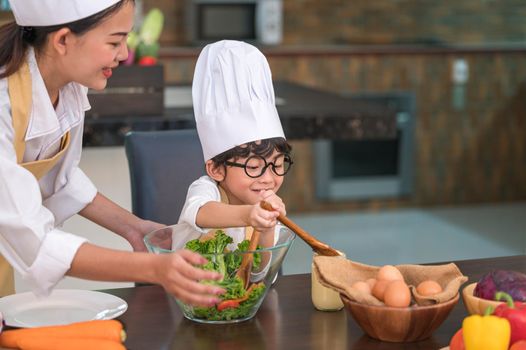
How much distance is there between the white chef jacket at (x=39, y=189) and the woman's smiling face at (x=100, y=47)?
0.33 feet

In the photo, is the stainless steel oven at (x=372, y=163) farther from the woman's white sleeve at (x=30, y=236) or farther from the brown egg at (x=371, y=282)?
the woman's white sleeve at (x=30, y=236)

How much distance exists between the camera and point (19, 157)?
1.70 meters

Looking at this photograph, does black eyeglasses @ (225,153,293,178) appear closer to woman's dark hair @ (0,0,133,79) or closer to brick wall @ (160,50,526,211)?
woman's dark hair @ (0,0,133,79)

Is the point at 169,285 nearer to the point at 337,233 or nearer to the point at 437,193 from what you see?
the point at 337,233

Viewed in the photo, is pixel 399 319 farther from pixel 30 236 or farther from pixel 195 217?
pixel 30 236

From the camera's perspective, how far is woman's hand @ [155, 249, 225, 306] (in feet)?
4.25

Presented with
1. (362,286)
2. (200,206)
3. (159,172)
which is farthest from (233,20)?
(362,286)

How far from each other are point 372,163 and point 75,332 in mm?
4587

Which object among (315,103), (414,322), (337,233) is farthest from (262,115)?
(337,233)

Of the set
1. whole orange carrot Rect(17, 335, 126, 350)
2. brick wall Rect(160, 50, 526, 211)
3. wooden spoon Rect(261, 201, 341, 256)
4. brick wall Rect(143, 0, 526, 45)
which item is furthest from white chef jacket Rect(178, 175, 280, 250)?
brick wall Rect(143, 0, 526, 45)

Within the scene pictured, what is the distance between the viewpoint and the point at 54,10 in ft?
5.25

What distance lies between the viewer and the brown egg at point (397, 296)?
4.71 ft

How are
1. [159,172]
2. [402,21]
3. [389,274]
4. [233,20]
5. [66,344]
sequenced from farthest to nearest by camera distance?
[402,21] → [233,20] → [159,172] → [389,274] → [66,344]

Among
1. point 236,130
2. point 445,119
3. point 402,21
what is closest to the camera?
point 236,130
